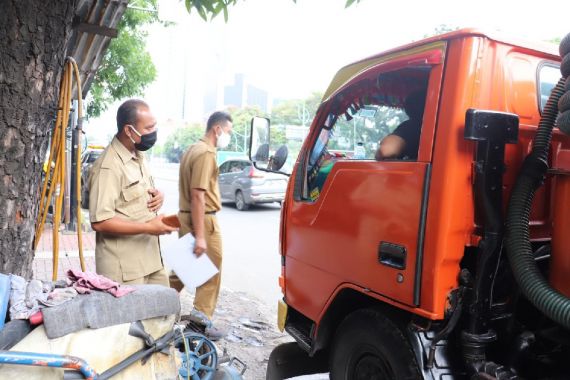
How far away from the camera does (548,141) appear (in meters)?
1.81

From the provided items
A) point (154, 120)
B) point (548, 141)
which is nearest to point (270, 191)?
point (154, 120)

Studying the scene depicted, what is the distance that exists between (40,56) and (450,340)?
7.15ft

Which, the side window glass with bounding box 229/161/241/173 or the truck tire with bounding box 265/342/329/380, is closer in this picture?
the truck tire with bounding box 265/342/329/380


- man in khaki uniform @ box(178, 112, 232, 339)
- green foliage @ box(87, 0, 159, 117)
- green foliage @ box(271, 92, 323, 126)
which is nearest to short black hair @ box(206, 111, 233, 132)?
man in khaki uniform @ box(178, 112, 232, 339)

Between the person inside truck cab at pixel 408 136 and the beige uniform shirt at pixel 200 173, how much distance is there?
5.85ft

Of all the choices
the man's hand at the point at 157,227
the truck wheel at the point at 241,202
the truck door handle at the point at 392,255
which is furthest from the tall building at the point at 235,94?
the truck door handle at the point at 392,255

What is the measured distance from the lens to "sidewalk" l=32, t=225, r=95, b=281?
19.0ft

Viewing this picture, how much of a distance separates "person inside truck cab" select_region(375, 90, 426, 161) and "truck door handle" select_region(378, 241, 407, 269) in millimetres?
421

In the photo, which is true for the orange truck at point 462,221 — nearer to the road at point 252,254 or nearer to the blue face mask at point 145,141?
Result: the blue face mask at point 145,141

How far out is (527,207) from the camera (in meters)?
1.79

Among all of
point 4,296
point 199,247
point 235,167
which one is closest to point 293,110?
point 235,167

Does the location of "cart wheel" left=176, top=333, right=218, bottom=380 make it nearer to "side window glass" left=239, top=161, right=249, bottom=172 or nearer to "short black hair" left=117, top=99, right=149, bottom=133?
"short black hair" left=117, top=99, right=149, bottom=133

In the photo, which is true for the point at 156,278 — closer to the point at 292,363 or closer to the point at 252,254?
the point at 292,363

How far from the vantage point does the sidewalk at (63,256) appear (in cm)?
579
